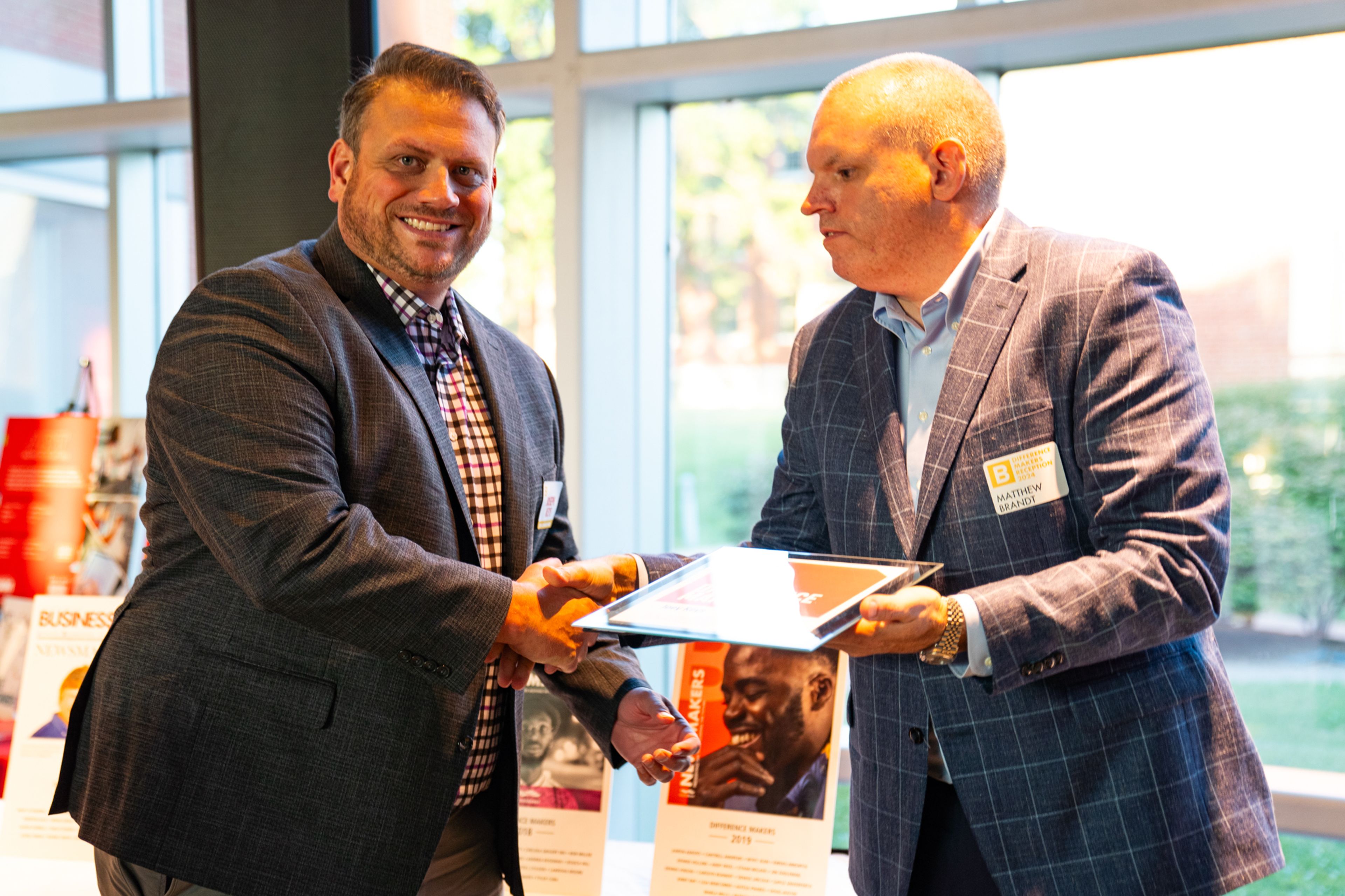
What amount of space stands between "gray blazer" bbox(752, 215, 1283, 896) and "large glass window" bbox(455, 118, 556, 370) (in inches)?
99.0

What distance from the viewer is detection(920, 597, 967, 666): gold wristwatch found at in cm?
166

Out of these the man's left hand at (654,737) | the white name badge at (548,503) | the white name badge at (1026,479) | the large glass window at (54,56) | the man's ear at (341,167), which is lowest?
the man's left hand at (654,737)

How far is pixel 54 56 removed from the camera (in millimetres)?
4734

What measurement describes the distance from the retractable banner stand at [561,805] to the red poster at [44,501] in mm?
→ 1916

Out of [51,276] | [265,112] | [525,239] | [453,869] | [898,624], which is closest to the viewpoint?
[898,624]

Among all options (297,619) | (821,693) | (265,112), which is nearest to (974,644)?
(297,619)

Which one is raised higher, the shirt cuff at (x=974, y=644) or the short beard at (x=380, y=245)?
the short beard at (x=380, y=245)

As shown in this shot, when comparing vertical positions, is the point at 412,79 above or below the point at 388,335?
above

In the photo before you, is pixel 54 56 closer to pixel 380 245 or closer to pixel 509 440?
pixel 380 245

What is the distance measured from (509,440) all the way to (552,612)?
39 centimetres

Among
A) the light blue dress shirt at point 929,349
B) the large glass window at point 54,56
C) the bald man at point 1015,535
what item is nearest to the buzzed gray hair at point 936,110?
the bald man at point 1015,535

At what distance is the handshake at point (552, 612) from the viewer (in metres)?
1.93

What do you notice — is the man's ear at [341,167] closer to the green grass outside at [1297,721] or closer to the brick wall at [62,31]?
the green grass outside at [1297,721]

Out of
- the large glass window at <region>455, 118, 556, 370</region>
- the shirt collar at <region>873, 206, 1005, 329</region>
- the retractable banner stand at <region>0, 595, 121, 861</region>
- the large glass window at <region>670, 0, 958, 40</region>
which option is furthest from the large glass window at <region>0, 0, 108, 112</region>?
the shirt collar at <region>873, 206, 1005, 329</region>
